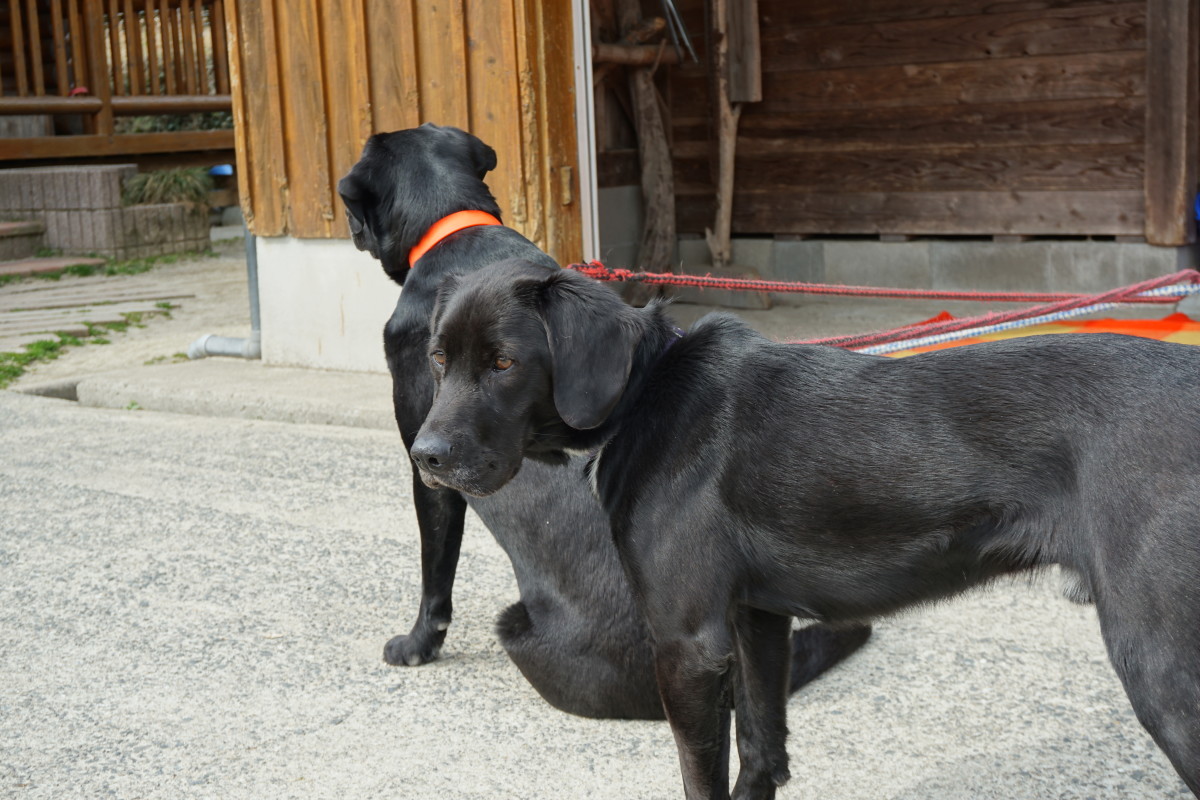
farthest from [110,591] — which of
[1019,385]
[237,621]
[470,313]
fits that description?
[1019,385]

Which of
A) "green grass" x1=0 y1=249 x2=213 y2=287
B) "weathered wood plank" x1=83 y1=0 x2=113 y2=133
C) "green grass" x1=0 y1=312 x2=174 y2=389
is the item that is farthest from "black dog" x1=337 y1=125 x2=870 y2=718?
"weathered wood plank" x1=83 y1=0 x2=113 y2=133

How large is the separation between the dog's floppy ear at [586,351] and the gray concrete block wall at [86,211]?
40.5 ft

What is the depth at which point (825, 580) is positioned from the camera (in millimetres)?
2207

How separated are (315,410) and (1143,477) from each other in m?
5.12

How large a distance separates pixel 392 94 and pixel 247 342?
1995 mm

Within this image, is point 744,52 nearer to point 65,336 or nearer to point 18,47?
point 65,336

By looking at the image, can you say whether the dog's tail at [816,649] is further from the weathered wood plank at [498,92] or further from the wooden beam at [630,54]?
the wooden beam at [630,54]

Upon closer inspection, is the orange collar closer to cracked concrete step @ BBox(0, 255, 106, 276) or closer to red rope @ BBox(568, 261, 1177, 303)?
red rope @ BBox(568, 261, 1177, 303)

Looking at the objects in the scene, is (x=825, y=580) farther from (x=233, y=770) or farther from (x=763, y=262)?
(x=763, y=262)

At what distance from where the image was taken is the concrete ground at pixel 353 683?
2797 mm

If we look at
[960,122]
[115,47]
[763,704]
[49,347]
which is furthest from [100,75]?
[763,704]

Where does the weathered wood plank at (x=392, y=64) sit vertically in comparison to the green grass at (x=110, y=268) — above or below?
above

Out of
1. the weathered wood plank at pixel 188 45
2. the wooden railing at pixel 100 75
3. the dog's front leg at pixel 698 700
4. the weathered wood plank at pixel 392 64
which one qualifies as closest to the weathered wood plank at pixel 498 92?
the weathered wood plank at pixel 392 64

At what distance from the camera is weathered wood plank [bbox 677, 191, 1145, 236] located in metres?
8.79
